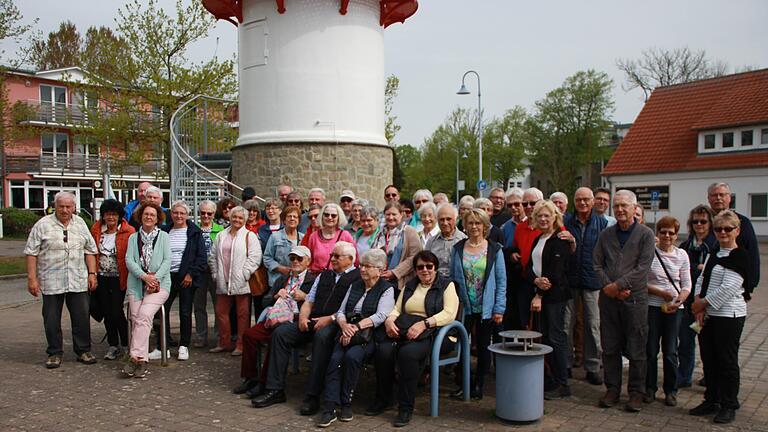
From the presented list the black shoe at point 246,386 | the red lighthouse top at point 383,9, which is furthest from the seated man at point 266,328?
the red lighthouse top at point 383,9

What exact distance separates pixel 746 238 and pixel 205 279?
5.88 meters

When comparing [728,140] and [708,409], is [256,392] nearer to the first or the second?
[708,409]

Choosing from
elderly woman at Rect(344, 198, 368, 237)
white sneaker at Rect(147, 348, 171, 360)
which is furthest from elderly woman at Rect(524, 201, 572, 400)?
white sneaker at Rect(147, 348, 171, 360)

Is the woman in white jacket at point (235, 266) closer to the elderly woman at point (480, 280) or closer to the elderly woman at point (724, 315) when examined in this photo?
the elderly woman at point (480, 280)

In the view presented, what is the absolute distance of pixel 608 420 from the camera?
212 inches

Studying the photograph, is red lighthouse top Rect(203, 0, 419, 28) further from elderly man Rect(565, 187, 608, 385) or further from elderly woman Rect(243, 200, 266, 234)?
elderly man Rect(565, 187, 608, 385)

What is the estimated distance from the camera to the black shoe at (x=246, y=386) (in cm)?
628

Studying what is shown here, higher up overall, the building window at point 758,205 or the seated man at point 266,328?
the building window at point 758,205

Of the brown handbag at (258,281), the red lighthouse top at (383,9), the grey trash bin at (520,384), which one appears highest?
the red lighthouse top at (383,9)

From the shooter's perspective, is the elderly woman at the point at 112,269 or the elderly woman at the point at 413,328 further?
the elderly woman at the point at 112,269

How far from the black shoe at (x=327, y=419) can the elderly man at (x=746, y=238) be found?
11.4 feet

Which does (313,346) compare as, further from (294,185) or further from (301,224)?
(294,185)

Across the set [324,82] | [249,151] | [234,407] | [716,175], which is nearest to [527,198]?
[234,407]

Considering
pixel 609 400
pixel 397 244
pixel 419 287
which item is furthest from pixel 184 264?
pixel 609 400
